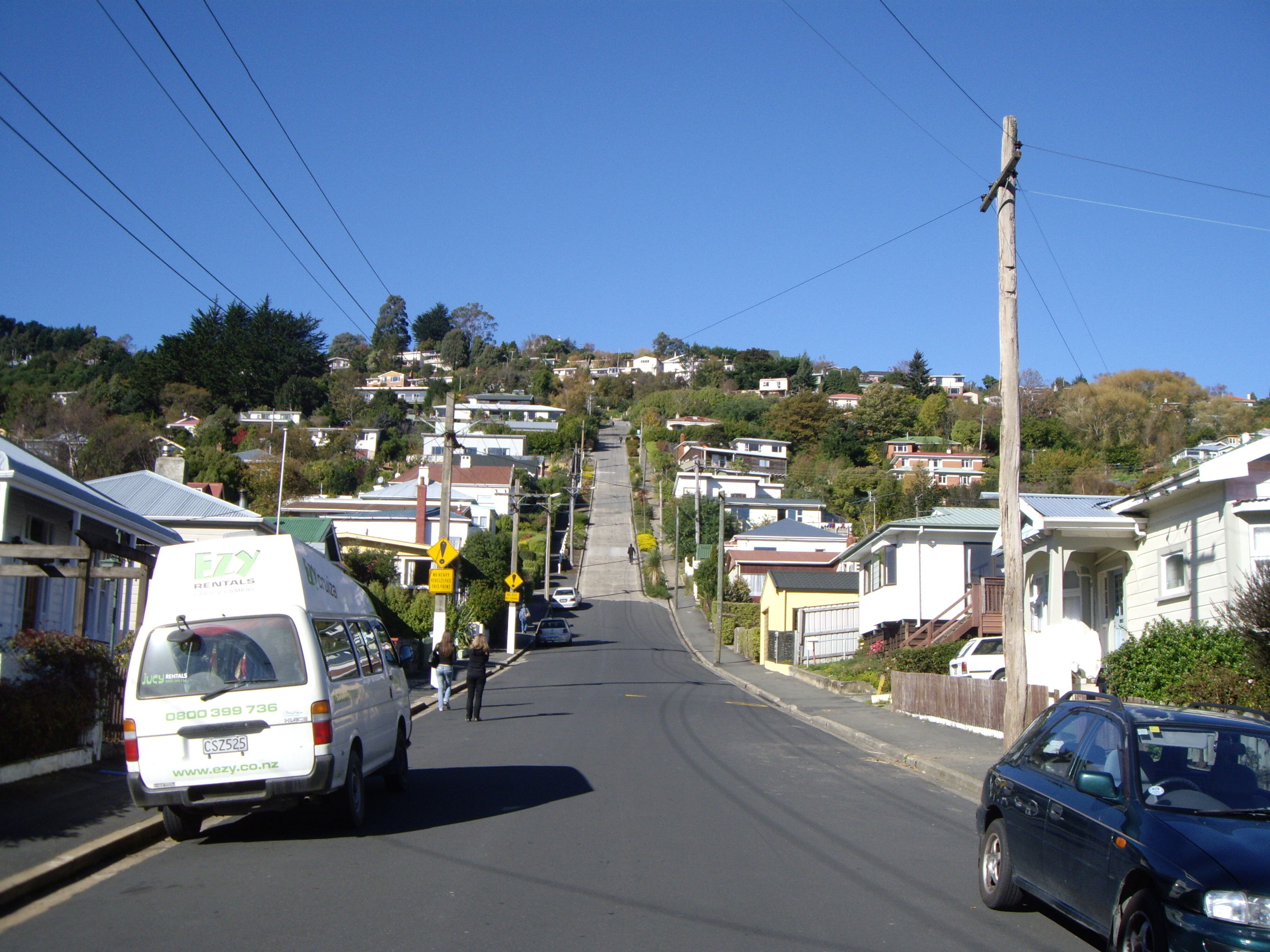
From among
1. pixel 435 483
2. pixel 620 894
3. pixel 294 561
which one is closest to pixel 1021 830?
pixel 620 894

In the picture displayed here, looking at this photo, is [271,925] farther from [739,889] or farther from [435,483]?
[435,483]

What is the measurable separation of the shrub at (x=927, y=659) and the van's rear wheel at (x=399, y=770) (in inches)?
732

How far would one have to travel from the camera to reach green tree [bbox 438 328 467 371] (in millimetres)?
184250

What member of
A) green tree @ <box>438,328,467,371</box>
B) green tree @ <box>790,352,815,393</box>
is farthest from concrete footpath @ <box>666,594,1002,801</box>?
green tree @ <box>438,328,467,371</box>

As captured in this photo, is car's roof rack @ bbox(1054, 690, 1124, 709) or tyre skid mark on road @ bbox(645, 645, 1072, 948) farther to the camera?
tyre skid mark on road @ bbox(645, 645, 1072, 948)

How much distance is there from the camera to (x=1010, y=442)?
49.2 ft

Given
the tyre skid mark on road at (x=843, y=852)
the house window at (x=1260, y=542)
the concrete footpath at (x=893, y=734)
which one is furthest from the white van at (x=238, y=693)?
the house window at (x=1260, y=542)

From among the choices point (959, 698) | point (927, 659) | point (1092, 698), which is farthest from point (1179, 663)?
point (927, 659)

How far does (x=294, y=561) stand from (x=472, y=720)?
11501mm

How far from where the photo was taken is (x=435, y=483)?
7669 cm

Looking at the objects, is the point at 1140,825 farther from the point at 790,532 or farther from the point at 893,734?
the point at 790,532

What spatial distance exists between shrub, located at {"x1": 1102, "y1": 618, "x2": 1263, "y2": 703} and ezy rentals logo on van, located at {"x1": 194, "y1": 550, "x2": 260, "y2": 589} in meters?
11.0

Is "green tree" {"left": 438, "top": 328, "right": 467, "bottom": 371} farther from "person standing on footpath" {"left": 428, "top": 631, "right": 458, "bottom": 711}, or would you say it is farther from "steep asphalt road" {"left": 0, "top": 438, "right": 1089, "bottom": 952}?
"steep asphalt road" {"left": 0, "top": 438, "right": 1089, "bottom": 952}

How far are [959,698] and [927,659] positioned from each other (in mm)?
8150
